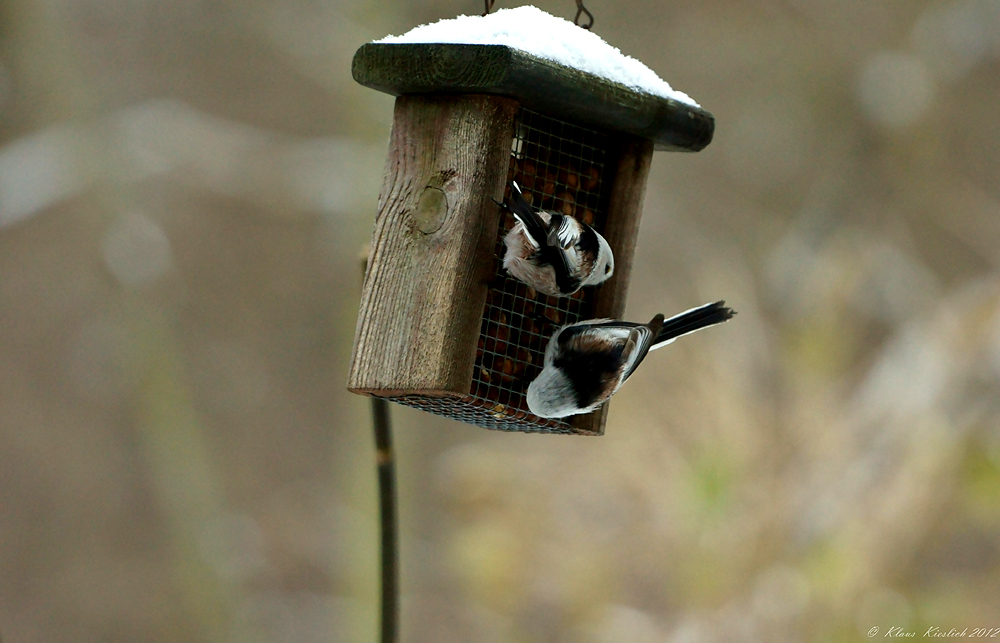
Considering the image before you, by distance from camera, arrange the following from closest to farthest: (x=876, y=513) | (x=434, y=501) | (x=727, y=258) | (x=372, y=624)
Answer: (x=876, y=513), (x=727, y=258), (x=372, y=624), (x=434, y=501)

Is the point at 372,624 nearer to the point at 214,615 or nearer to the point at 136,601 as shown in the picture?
the point at 214,615

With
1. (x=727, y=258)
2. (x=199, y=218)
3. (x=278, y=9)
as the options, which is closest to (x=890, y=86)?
(x=727, y=258)

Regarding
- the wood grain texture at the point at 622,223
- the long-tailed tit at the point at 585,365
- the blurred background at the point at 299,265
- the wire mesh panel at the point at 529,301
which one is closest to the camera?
the long-tailed tit at the point at 585,365

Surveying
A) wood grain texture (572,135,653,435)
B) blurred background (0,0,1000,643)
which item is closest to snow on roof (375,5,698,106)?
wood grain texture (572,135,653,435)

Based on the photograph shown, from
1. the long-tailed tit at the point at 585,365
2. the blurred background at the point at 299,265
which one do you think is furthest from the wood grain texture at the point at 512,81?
the blurred background at the point at 299,265

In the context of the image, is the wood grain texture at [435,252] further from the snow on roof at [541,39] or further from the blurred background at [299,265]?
the blurred background at [299,265]

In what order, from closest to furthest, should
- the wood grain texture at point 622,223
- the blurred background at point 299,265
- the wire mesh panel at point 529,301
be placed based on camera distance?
the wire mesh panel at point 529,301
the wood grain texture at point 622,223
the blurred background at point 299,265

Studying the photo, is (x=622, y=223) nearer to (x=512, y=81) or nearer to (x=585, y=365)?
Result: (x=585, y=365)
